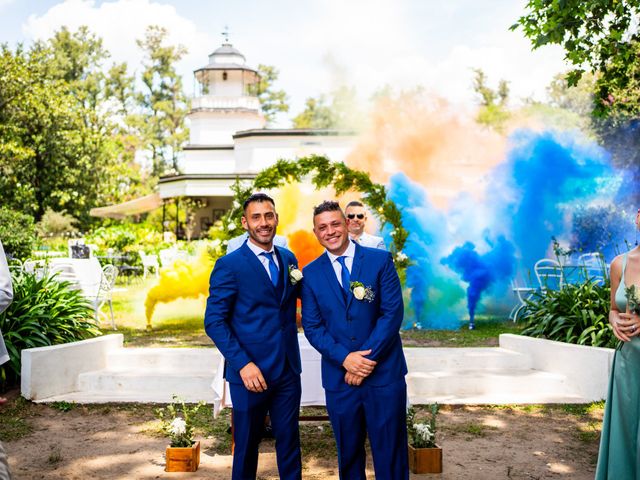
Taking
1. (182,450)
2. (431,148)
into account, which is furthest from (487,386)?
(431,148)

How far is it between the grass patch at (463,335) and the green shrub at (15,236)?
9.38 m

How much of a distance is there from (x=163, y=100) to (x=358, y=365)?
52.9 metres

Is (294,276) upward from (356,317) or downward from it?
upward

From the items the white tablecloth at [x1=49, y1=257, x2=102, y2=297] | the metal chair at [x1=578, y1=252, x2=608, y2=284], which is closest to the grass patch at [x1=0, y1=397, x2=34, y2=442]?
the white tablecloth at [x1=49, y1=257, x2=102, y2=297]

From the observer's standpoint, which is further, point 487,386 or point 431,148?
point 431,148

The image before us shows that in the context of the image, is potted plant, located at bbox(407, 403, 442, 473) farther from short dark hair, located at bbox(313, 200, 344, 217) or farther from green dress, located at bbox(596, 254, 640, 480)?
short dark hair, located at bbox(313, 200, 344, 217)

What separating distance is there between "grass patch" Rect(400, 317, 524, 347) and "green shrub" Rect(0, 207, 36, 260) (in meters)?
9.38

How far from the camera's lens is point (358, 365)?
12.7 ft

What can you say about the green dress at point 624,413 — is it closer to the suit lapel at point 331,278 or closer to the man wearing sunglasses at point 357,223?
the suit lapel at point 331,278

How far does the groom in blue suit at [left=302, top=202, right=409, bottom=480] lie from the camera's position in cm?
396

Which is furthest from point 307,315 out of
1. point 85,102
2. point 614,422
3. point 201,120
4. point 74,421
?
point 85,102

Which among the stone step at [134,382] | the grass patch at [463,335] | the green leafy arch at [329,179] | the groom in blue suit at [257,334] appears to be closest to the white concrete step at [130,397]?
the stone step at [134,382]

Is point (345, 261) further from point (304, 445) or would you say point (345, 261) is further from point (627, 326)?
point (304, 445)

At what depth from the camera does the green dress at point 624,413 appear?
405 cm
